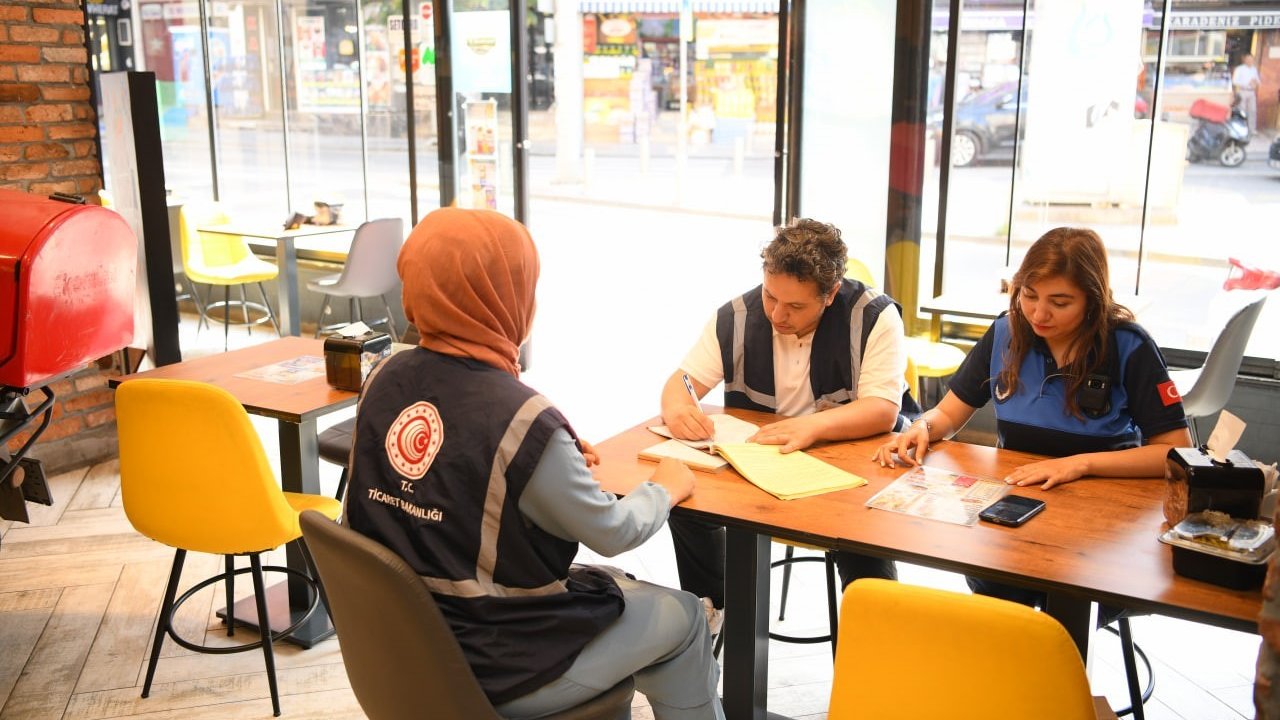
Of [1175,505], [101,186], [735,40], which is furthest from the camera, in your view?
[735,40]

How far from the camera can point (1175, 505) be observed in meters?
2.02

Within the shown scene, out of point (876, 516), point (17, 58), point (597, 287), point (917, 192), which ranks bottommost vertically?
point (597, 287)

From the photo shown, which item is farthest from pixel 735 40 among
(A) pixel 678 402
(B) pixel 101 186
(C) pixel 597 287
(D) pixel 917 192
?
(A) pixel 678 402

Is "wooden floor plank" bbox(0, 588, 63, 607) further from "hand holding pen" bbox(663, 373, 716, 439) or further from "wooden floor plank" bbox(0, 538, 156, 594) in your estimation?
"hand holding pen" bbox(663, 373, 716, 439)

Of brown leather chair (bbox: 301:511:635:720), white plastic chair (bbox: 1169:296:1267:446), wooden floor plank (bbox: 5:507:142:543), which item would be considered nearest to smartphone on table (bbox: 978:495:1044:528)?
brown leather chair (bbox: 301:511:635:720)

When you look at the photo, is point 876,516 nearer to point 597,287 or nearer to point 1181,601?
point 1181,601

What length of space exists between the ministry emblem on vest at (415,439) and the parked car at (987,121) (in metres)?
4.21

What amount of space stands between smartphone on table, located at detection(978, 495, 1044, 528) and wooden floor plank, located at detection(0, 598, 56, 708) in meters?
2.60

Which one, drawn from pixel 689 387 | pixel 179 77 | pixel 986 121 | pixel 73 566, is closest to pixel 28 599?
pixel 73 566

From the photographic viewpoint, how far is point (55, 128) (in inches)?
180

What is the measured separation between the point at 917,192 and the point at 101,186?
3.74 metres

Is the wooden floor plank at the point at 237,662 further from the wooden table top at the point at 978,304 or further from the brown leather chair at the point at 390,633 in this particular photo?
the wooden table top at the point at 978,304

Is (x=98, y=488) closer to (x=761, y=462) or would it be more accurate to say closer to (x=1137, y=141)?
(x=761, y=462)

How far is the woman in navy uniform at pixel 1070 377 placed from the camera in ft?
8.21
